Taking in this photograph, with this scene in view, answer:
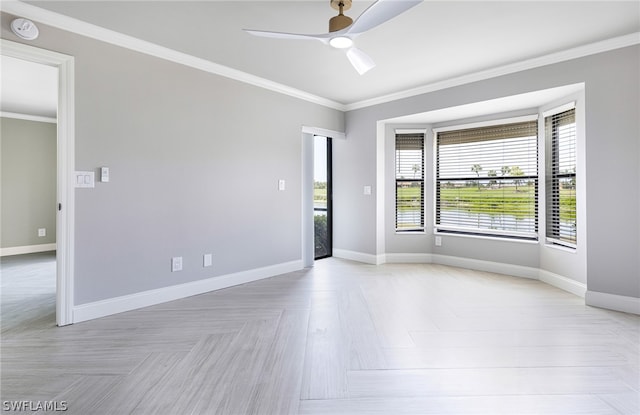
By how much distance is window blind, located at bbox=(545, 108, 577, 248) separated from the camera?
12.4 feet

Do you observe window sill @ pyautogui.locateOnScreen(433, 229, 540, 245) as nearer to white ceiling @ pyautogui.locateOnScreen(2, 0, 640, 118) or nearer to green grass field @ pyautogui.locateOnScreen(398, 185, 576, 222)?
green grass field @ pyautogui.locateOnScreen(398, 185, 576, 222)

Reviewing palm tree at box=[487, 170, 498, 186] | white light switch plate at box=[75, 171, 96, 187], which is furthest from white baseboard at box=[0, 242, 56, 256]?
palm tree at box=[487, 170, 498, 186]

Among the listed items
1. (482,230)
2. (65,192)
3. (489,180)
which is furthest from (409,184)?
(65,192)

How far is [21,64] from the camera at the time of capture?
3783mm

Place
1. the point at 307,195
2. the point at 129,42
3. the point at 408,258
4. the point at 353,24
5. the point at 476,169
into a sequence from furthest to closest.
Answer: the point at 408,258, the point at 307,195, the point at 476,169, the point at 129,42, the point at 353,24

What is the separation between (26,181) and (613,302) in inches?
352

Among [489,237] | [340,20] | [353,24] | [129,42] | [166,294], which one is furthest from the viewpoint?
[489,237]

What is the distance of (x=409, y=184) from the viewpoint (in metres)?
5.40

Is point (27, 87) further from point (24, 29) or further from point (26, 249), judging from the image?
point (26, 249)

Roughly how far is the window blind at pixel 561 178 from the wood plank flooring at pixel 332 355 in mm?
868

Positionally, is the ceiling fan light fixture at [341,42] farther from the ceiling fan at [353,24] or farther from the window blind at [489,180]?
the window blind at [489,180]

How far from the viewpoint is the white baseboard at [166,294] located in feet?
9.46

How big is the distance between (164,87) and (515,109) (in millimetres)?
4414

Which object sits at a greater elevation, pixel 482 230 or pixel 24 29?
pixel 24 29
